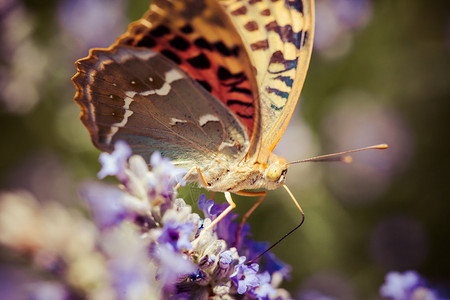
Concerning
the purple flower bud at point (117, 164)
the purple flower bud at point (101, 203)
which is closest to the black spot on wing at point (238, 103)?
the purple flower bud at point (117, 164)

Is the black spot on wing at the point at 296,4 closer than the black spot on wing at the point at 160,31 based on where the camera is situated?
No

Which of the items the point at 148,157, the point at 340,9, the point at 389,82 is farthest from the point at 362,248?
the point at 148,157

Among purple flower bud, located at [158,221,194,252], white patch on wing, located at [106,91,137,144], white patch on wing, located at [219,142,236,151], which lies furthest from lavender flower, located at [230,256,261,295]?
white patch on wing, located at [106,91,137,144]

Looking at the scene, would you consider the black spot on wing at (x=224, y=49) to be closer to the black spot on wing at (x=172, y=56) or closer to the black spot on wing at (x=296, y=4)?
the black spot on wing at (x=172, y=56)

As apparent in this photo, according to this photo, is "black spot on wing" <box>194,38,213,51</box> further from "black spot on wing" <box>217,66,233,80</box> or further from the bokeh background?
the bokeh background

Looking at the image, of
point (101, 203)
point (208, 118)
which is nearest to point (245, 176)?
point (208, 118)

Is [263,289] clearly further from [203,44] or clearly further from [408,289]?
[203,44]

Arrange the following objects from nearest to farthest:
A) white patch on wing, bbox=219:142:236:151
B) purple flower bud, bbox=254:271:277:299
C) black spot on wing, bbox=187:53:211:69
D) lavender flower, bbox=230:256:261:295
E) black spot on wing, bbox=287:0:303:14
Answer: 1. lavender flower, bbox=230:256:261:295
2. purple flower bud, bbox=254:271:277:299
3. black spot on wing, bbox=187:53:211:69
4. black spot on wing, bbox=287:0:303:14
5. white patch on wing, bbox=219:142:236:151

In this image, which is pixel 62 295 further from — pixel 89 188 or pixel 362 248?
pixel 362 248
